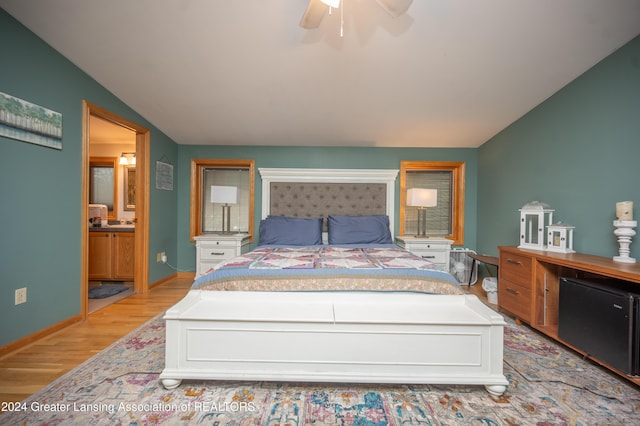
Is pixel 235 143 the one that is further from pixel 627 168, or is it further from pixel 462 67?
pixel 627 168

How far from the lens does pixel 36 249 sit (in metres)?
2.11

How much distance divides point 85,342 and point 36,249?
2.73 feet

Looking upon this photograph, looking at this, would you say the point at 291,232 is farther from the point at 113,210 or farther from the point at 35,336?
the point at 113,210

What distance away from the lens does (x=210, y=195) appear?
163 inches

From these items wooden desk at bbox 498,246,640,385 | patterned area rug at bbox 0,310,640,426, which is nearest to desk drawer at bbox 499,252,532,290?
wooden desk at bbox 498,246,640,385

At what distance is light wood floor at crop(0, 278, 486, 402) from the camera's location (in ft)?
5.23

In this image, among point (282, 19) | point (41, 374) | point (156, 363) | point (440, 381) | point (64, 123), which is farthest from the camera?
point (64, 123)

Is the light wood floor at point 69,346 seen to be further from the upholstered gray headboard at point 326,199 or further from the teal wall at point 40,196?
the upholstered gray headboard at point 326,199

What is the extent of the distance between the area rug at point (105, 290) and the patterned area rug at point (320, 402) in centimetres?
176

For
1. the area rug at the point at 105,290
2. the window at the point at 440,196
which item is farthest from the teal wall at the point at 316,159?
the area rug at the point at 105,290

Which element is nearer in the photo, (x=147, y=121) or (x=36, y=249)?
(x=36, y=249)

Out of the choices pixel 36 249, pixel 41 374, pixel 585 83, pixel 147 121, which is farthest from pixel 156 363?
pixel 585 83

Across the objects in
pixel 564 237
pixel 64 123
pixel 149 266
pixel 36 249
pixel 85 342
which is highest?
pixel 64 123

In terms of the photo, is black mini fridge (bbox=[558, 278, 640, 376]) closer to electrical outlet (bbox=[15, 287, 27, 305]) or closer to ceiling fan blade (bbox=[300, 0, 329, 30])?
ceiling fan blade (bbox=[300, 0, 329, 30])
